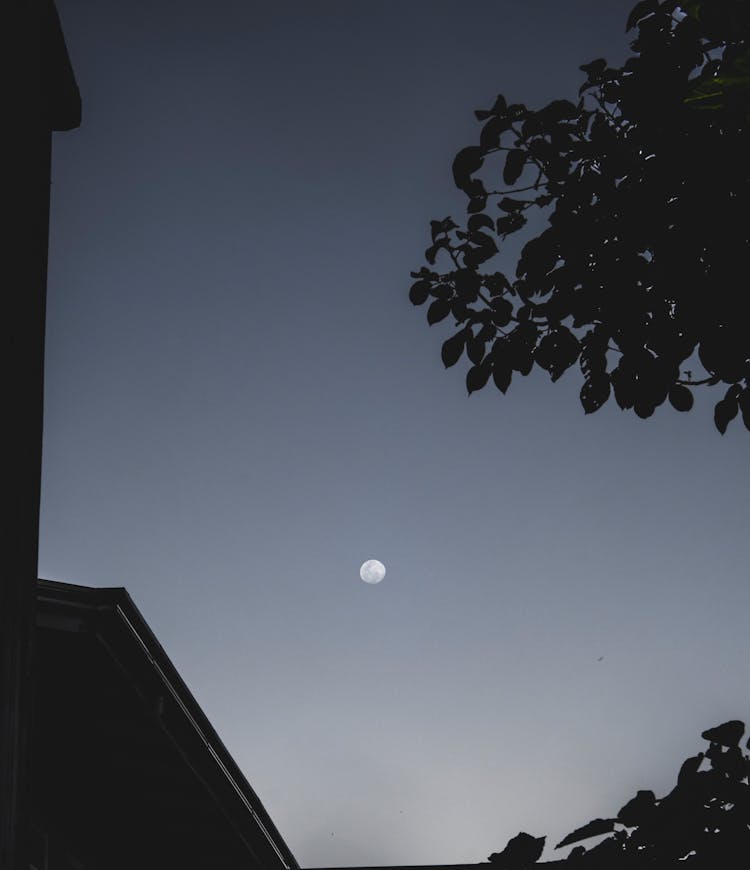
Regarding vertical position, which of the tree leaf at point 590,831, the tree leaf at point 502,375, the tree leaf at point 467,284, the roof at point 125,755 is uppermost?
the tree leaf at point 467,284

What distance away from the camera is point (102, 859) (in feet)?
23.8

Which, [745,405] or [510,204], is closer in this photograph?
[745,405]

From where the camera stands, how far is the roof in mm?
4758

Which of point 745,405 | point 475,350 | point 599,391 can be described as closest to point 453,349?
point 475,350

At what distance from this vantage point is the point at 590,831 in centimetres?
237

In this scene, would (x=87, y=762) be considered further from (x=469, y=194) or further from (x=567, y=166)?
(x=567, y=166)

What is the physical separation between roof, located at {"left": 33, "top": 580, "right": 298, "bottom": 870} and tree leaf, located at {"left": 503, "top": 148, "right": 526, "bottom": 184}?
8.98 feet

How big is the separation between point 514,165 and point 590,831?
10.6ft

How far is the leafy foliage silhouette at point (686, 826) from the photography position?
2408 millimetres

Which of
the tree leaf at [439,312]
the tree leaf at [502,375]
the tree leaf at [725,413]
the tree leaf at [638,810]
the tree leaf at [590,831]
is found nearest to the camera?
the tree leaf at [590,831]

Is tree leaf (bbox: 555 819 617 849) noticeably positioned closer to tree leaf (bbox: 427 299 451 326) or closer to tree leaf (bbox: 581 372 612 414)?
tree leaf (bbox: 581 372 612 414)

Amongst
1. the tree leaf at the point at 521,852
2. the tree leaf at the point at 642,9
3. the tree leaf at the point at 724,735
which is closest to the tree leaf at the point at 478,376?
the tree leaf at the point at 642,9

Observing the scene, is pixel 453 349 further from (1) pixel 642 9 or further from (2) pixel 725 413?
(1) pixel 642 9

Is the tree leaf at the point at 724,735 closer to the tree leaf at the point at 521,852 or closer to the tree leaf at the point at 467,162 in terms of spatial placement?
the tree leaf at the point at 521,852
